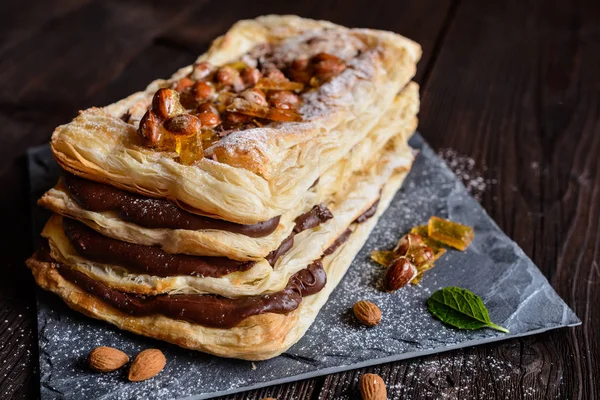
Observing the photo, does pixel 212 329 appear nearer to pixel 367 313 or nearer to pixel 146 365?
→ pixel 146 365

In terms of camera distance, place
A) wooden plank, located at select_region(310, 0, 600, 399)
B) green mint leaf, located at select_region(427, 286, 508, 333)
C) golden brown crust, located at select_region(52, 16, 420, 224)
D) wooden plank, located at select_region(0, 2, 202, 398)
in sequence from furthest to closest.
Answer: wooden plank, located at select_region(0, 2, 202, 398), green mint leaf, located at select_region(427, 286, 508, 333), wooden plank, located at select_region(310, 0, 600, 399), golden brown crust, located at select_region(52, 16, 420, 224)

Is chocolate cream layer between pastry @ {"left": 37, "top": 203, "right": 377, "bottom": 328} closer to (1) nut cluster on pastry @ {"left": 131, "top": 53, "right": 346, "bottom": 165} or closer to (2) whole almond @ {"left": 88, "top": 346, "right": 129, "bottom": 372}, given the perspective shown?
(2) whole almond @ {"left": 88, "top": 346, "right": 129, "bottom": 372}

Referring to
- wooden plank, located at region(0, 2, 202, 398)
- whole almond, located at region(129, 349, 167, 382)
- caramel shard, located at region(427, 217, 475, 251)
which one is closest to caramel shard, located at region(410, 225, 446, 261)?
caramel shard, located at region(427, 217, 475, 251)

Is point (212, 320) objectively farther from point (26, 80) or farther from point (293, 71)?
point (26, 80)

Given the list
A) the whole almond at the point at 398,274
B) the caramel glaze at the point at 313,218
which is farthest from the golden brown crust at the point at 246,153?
the whole almond at the point at 398,274

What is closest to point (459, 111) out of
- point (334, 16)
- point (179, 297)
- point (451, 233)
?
point (334, 16)

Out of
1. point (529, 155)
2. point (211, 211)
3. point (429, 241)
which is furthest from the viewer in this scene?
point (529, 155)

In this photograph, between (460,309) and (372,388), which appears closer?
(372,388)

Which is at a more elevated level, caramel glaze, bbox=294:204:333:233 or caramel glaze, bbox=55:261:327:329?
caramel glaze, bbox=294:204:333:233
